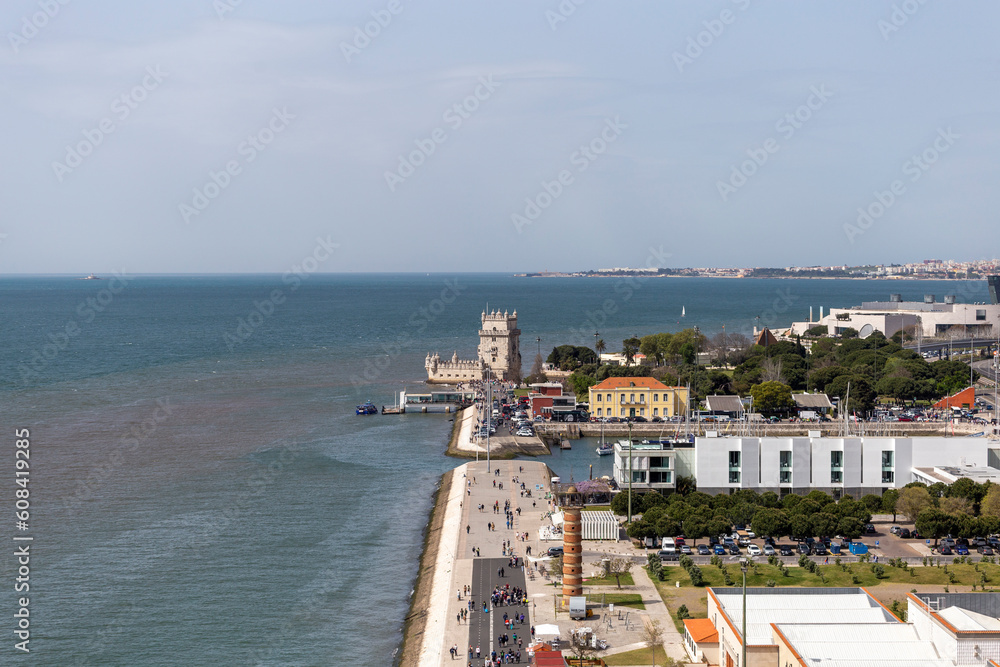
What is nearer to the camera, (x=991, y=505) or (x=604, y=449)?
(x=991, y=505)

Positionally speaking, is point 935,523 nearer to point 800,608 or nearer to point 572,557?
point 800,608

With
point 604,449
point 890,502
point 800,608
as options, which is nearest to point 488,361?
point 604,449

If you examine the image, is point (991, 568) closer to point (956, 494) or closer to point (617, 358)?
point (956, 494)

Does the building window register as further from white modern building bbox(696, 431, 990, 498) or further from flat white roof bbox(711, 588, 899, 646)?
flat white roof bbox(711, 588, 899, 646)

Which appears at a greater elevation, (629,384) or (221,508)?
(629,384)

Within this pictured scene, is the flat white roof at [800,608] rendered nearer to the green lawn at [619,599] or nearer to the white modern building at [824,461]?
the green lawn at [619,599]

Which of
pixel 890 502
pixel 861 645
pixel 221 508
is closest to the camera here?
pixel 861 645

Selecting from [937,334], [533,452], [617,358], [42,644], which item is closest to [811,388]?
[617,358]
